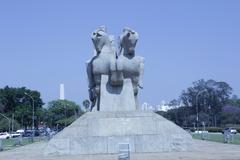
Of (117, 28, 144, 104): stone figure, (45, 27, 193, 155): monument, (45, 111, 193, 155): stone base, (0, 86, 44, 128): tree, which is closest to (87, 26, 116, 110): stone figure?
(45, 27, 193, 155): monument

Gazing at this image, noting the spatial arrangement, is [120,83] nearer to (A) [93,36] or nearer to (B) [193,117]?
(A) [93,36]

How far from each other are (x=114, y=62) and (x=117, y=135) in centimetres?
407

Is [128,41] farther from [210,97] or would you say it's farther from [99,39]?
[210,97]

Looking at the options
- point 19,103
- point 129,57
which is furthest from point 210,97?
point 129,57

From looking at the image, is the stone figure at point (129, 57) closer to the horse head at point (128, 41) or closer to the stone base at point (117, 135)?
the horse head at point (128, 41)

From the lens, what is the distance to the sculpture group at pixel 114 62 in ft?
83.2

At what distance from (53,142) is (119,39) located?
271 inches

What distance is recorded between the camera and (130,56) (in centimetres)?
2584

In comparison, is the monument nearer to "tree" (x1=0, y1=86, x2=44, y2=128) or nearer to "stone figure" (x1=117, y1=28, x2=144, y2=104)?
"stone figure" (x1=117, y1=28, x2=144, y2=104)

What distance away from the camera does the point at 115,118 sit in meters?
23.9

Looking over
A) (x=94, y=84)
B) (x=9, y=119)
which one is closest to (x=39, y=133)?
(x=9, y=119)

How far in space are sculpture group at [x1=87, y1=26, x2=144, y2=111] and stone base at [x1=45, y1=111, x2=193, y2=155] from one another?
83.2 inches

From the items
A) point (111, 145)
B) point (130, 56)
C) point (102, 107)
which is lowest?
point (111, 145)

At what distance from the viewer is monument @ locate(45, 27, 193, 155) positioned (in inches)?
914
